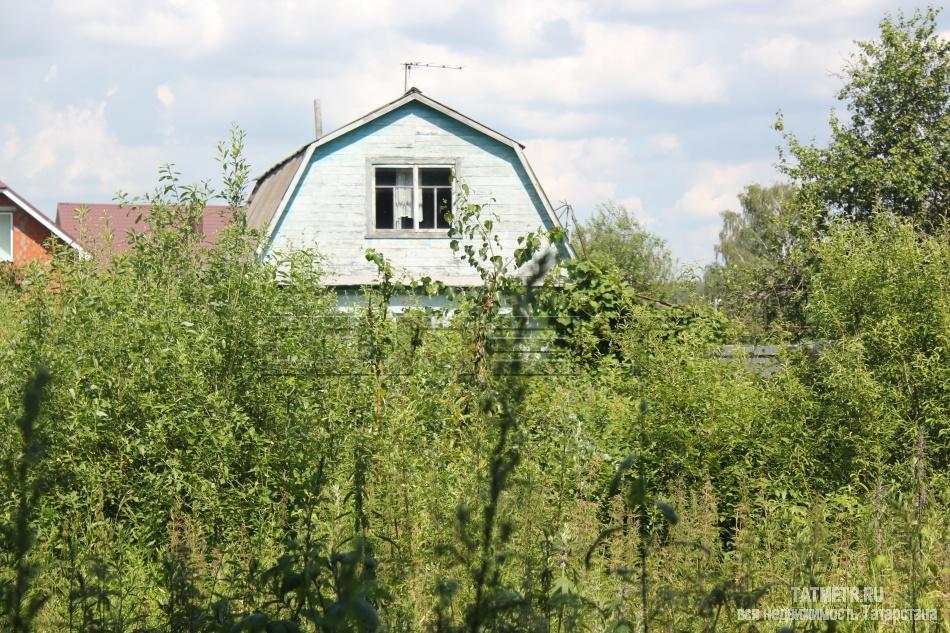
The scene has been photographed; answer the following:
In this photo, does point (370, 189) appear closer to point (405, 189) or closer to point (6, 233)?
point (405, 189)

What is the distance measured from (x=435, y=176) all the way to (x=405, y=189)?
2.06 feet

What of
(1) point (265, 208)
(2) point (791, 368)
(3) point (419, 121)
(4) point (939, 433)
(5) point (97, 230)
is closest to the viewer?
(4) point (939, 433)

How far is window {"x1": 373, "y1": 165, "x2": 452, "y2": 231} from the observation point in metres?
16.7

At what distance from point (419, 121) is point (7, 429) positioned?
465 inches

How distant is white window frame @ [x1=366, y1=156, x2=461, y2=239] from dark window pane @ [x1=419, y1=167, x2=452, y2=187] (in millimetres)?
128

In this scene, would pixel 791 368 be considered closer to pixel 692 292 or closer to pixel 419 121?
pixel 692 292

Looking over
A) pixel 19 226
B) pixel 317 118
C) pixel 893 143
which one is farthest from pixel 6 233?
pixel 893 143

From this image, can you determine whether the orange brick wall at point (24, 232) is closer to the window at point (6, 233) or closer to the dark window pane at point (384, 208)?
the window at point (6, 233)

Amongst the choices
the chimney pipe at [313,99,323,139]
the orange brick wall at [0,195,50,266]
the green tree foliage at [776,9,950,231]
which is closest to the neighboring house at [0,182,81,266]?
the orange brick wall at [0,195,50,266]

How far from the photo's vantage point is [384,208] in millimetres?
16734

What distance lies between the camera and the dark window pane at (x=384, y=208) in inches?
657

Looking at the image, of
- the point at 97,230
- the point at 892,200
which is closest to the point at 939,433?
the point at 97,230

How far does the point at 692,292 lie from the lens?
464 inches

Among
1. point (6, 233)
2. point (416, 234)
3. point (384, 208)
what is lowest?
point (416, 234)
